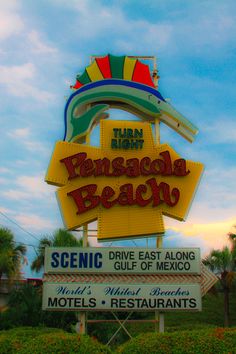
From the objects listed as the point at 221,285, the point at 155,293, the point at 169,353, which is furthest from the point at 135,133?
the point at 221,285

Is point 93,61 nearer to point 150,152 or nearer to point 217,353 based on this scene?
point 150,152

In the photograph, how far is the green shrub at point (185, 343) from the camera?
10.3 m

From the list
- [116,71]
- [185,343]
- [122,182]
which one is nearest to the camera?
[185,343]

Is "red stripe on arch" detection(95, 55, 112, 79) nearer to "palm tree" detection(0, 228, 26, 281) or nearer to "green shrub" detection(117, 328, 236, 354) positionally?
"green shrub" detection(117, 328, 236, 354)

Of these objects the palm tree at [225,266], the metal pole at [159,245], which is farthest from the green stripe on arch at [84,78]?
the palm tree at [225,266]

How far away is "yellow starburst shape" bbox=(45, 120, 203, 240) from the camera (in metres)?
15.8

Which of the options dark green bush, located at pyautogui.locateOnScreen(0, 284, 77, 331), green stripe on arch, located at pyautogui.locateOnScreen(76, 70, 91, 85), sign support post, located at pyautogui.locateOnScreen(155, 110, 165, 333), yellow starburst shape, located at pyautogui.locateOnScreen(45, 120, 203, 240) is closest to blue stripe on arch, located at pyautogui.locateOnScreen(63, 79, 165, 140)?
green stripe on arch, located at pyautogui.locateOnScreen(76, 70, 91, 85)

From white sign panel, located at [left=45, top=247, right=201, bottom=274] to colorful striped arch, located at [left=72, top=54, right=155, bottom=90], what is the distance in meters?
6.74

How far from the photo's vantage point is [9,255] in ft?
82.8

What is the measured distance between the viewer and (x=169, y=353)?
10.3 metres

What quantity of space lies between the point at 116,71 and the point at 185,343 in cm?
1093

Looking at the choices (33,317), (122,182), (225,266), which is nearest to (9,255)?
(33,317)

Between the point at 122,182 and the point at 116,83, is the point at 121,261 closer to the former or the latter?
the point at 122,182

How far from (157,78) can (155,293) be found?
8.38 metres
